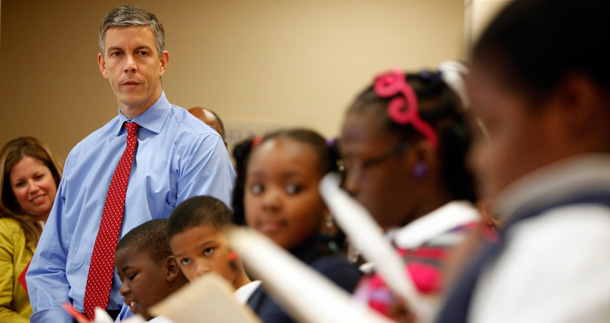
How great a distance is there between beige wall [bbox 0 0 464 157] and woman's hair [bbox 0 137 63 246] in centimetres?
162

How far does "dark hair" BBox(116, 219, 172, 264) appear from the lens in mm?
2141

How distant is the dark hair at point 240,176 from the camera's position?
152 centimetres

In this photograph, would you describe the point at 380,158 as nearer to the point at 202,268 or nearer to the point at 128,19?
the point at 202,268

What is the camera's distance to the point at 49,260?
2.62m

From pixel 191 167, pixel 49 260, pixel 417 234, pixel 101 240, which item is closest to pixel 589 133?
pixel 417 234

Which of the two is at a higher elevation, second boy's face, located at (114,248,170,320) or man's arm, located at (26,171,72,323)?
second boy's face, located at (114,248,170,320)

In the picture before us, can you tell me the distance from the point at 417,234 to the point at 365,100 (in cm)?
26

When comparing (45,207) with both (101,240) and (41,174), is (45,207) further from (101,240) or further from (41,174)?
(101,240)

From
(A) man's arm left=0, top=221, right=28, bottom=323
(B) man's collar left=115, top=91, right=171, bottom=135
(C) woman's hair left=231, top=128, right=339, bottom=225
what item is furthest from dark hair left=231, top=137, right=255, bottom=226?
(A) man's arm left=0, top=221, right=28, bottom=323

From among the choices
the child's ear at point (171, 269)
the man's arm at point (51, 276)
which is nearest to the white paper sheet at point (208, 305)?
the child's ear at point (171, 269)

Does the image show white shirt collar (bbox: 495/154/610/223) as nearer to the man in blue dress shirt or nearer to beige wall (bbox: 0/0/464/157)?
the man in blue dress shirt

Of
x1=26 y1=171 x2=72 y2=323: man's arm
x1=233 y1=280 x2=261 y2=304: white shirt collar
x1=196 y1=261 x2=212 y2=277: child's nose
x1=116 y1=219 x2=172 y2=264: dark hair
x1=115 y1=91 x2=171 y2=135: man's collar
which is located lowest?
x1=26 y1=171 x2=72 y2=323: man's arm

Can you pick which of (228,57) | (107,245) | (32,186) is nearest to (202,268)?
(107,245)

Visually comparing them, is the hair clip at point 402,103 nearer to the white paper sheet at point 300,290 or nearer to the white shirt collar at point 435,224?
the white shirt collar at point 435,224
